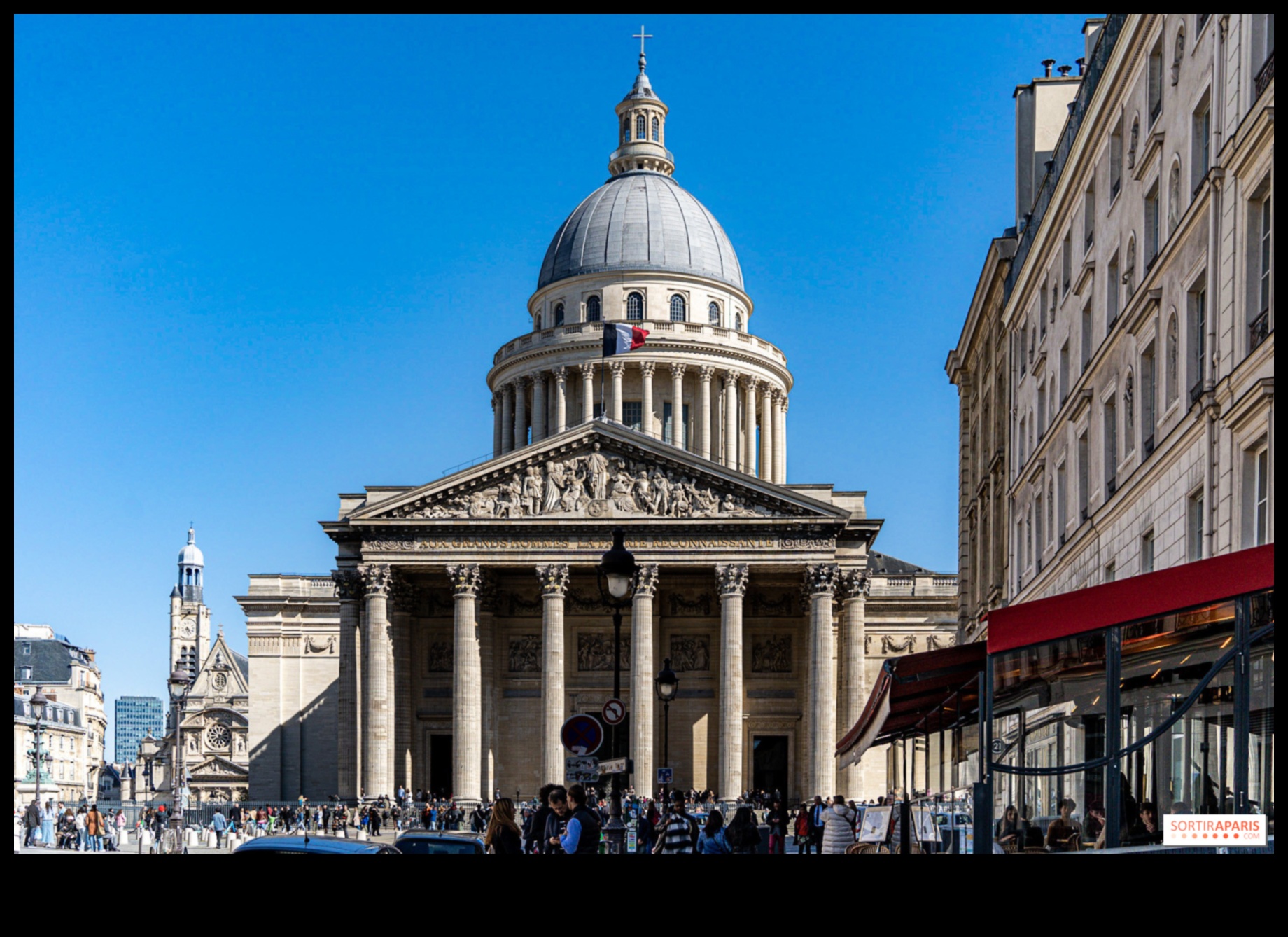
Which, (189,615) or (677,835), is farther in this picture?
(189,615)

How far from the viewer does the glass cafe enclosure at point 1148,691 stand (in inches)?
456

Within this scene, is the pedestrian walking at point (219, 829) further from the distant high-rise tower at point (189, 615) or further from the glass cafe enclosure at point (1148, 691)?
the distant high-rise tower at point (189, 615)

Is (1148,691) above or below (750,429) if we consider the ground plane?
below

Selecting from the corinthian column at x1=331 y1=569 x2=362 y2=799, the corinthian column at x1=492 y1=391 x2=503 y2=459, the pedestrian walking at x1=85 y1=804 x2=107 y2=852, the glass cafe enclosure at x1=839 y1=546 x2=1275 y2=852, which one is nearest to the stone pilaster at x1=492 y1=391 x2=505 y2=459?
the corinthian column at x1=492 y1=391 x2=503 y2=459

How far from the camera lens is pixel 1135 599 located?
12.8 metres

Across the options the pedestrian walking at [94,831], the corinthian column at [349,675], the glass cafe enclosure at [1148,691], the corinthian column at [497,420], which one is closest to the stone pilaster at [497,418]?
the corinthian column at [497,420]

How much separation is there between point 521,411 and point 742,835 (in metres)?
73.8

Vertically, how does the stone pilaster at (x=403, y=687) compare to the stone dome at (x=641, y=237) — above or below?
below

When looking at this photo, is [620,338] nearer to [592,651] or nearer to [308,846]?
[592,651]

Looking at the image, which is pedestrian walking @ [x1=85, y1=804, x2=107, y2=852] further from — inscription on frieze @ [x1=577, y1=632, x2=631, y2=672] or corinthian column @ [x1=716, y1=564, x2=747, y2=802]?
inscription on frieze @ [x1=577, y1=632, x2=631, y2=672]

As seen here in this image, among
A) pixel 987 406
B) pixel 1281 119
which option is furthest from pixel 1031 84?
pixel 1281 119

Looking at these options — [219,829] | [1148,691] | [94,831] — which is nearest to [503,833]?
[1148,691]

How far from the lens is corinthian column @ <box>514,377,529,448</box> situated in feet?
315

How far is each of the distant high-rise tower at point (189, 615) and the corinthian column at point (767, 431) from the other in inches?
3372
